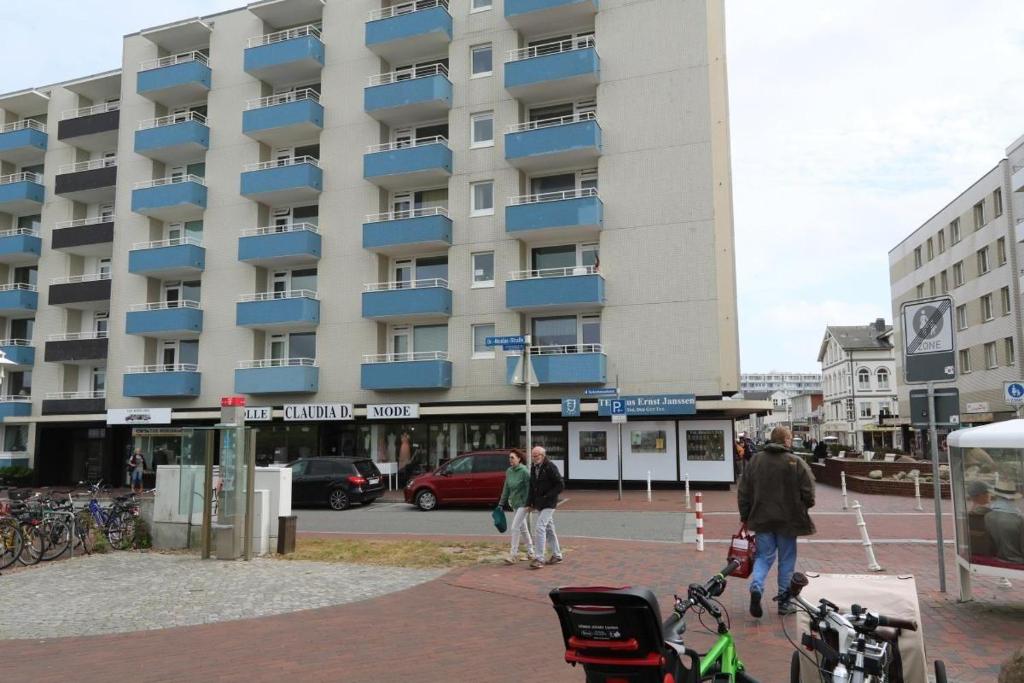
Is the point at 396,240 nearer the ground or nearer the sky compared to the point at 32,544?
nearer the sky

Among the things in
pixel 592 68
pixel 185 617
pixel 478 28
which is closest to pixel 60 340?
pixel 478 28

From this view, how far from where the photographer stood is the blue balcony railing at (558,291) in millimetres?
26312

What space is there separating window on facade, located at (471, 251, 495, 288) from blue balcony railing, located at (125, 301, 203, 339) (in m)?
12.2

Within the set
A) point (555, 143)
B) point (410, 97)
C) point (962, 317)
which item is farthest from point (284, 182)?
point (962, 317)

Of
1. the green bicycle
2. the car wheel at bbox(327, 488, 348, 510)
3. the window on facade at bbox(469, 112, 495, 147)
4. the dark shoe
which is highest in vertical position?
the window on facade at bbox(469, 112, 495, 147)

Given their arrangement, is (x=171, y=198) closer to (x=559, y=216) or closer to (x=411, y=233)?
(x=411, y=233)

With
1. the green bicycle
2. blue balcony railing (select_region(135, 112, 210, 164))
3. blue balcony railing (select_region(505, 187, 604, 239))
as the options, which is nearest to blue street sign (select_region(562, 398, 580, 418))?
blue balcony railing (select_region(505, 187, 604, 239))

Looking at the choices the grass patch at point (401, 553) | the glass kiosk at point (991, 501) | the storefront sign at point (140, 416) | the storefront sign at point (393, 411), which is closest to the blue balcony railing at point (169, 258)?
the storefront sign at point (140, 416)

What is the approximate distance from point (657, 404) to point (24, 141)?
33789 mm

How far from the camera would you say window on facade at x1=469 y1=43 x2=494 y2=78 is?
29719 millimetres

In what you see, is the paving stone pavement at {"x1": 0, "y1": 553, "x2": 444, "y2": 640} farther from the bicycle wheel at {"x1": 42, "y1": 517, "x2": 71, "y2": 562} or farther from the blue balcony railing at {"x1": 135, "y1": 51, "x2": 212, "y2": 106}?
the blue balcony railing at {"x1": 135, "y1": 51, "x2": 212, "y2": 106}

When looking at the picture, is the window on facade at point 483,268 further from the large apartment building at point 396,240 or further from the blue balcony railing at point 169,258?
the blue balcony railing at point 169,258

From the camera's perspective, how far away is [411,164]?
29.1 m

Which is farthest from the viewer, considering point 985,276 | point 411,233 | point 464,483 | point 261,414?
point 985,276
